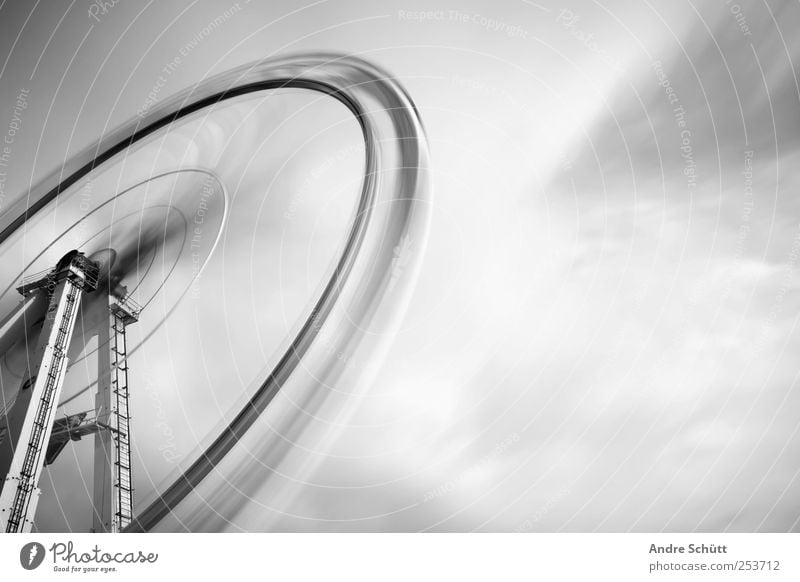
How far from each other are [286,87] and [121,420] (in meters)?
6.00

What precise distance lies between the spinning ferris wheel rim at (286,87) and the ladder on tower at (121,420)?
0.33m

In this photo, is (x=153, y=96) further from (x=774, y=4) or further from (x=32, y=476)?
(x=774, y=4)

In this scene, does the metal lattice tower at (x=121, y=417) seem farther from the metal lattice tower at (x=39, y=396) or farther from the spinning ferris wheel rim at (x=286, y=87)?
the metal lattice tower at (x=39, y=396)

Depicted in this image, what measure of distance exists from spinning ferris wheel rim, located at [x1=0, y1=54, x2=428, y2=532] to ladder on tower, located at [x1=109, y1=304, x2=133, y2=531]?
332 millimetres

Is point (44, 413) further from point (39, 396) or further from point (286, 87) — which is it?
point (286, 87)

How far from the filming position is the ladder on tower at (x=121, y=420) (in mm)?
7098

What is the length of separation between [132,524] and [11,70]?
6.13 metres

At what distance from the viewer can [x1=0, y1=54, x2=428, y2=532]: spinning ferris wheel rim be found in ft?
19.0
